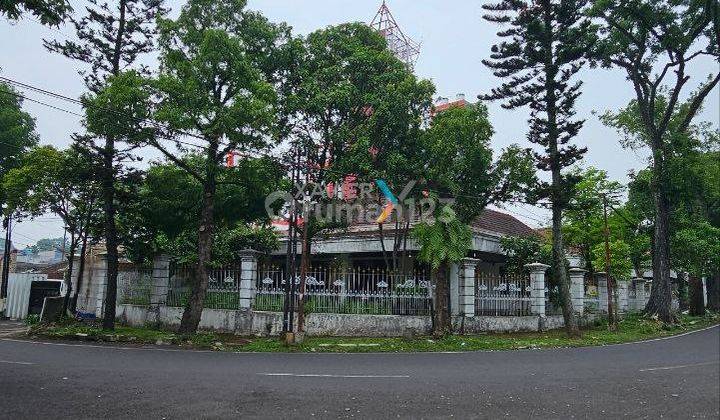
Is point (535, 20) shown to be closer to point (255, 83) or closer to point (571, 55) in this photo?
point (571, 55)

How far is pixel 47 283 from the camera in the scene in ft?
69.5

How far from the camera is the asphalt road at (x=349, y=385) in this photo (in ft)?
19.7

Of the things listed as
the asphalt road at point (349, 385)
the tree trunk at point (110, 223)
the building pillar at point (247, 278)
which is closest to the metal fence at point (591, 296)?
the asphalt road at point (349, 385)

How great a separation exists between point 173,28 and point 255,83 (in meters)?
2.89

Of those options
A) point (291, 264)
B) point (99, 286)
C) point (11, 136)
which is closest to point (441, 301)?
point (291, 264)

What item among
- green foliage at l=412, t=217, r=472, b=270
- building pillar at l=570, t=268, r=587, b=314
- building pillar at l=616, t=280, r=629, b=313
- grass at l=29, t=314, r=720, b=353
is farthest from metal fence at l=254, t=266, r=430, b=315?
building pillar at l=616, t=280, r=629, b=313

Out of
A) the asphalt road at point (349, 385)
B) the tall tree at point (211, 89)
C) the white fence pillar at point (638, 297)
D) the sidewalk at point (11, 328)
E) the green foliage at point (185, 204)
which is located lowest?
the sidewalk at point (11, 328)

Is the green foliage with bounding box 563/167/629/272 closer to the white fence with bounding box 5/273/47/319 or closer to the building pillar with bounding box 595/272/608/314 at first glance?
the building pillar with bounding box 595/272/608/314

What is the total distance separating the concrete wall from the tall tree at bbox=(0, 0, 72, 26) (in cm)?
1042

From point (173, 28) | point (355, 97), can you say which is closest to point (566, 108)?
point (355, 97)

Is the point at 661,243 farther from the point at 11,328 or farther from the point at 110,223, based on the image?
the point at 11,328

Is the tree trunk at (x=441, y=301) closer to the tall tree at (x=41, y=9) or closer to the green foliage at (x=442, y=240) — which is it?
the green foliage at (x=442, y=240)

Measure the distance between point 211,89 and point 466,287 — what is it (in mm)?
9705

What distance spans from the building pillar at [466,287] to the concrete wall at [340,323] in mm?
323
